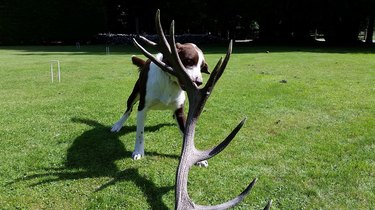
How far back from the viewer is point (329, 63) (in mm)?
18766

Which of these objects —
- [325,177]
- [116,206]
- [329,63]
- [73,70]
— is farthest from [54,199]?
[329,63]

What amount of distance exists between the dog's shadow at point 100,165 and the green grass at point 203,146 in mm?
13

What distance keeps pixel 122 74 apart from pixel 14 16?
104 feet

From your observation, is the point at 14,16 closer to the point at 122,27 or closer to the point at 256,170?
the point at 122,27

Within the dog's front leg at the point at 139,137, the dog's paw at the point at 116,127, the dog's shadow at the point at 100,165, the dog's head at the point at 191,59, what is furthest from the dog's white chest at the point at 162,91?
the dog's paw at the point at 116,127

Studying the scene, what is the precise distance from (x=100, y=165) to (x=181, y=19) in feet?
120

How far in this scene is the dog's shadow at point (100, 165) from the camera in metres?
4.84

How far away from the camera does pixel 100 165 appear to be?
5.54 m

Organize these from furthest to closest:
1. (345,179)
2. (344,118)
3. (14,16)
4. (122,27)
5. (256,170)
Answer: (122,27) < (14,16) < (344,118) < (256,170) < (345,179)

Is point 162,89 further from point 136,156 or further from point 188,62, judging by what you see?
point 136,156

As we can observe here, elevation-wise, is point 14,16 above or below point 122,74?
above

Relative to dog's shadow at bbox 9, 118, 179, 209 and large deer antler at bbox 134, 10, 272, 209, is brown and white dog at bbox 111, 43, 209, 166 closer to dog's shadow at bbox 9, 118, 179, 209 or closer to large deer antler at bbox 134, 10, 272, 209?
dog's shadow at bbox 9, 118, 179, 209

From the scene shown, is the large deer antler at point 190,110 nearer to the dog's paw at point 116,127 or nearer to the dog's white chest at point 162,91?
the dog's white chest at point 162,91

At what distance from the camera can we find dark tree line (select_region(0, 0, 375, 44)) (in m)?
36.0
